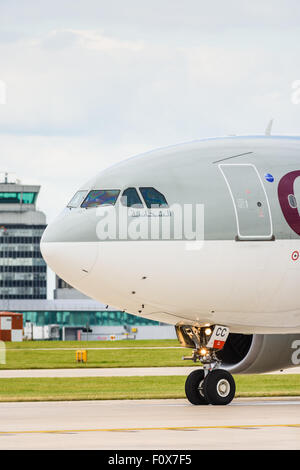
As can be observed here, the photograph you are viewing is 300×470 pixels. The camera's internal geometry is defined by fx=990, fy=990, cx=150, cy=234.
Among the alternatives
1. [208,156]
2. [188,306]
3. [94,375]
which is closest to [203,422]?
[188,306]

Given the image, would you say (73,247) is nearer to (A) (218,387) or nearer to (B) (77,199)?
(B) (77,199)

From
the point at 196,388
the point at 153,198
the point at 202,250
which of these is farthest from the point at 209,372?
the point at 153,198

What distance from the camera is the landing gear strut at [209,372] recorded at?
1969 cm

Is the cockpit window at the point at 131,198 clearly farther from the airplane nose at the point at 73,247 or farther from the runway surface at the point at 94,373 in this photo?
the runway surface at the point at 94,373

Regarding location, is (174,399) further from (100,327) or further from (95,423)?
(100,327)

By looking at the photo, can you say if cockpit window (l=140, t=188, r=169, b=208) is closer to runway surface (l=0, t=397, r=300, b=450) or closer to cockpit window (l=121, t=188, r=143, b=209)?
cockpit window (l=121, t=188, r=143, b=209)

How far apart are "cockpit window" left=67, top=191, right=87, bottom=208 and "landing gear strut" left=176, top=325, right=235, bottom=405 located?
11.1ft

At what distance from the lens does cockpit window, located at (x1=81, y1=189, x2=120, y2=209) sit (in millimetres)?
18781

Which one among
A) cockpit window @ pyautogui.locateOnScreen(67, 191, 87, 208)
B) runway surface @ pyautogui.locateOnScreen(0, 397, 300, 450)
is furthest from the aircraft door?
runway surface @ pyautogui.locateOnScreen(0, 397, 300, 450)

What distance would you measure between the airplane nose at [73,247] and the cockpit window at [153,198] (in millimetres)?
1134

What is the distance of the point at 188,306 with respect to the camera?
62.3 feet

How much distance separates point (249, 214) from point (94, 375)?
2154 centimetres
